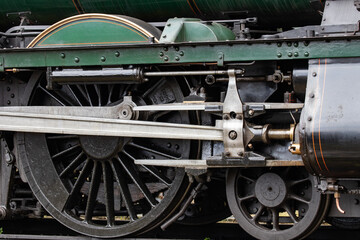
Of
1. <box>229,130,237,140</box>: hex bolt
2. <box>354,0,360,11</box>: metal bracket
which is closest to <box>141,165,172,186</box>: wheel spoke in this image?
<box>229,130,237,140</box>: hex bolt

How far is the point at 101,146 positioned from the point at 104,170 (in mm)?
236

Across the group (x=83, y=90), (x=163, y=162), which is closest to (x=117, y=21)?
(x=83, y=90)

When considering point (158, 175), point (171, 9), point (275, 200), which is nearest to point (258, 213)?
point (275, 200)

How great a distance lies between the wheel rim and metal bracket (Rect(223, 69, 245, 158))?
1.90 ft

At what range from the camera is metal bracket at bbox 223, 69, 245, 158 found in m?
5.10

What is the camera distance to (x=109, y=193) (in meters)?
5.95

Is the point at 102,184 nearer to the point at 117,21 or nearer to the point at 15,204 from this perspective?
the point at 15,204

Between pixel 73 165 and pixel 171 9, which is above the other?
pixel 171 9

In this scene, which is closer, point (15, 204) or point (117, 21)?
point (117, 21)

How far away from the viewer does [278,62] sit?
5285 millimetres

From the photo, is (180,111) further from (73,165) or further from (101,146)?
(73,165)

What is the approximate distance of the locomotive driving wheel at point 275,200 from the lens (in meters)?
5.25

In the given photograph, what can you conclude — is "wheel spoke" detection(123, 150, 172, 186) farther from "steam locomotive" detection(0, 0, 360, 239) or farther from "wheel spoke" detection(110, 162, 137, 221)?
"wheel spoke" detection(110, 162, 137, 221)

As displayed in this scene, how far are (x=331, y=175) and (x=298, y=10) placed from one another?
1551 mm
